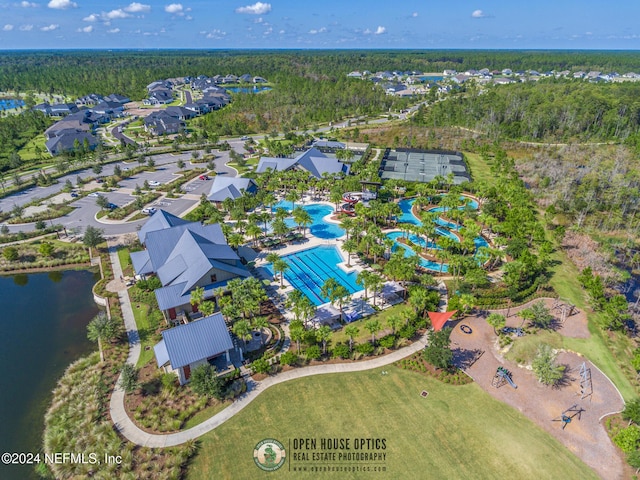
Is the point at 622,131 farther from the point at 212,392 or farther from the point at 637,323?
the point at 212,392

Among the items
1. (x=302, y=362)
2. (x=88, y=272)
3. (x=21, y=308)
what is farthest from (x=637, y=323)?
(x=21, y=308)

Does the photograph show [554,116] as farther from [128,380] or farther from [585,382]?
[128,380]

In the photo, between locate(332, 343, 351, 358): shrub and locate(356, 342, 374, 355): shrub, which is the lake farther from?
locate(356, 342, 374, 355): shrub

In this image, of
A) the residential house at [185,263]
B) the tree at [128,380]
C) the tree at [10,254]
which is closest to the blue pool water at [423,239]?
the residential house at [185,263]

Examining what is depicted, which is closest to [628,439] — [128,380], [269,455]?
[269,455]

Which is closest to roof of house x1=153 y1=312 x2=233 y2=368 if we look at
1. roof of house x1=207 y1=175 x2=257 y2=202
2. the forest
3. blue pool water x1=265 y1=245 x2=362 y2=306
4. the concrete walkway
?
the concrete walkway

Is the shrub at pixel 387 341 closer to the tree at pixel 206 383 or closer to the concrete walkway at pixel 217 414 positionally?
the concrete walkway at pixel 217 414
